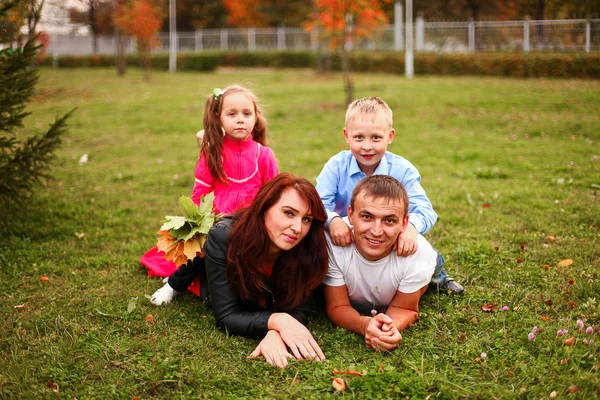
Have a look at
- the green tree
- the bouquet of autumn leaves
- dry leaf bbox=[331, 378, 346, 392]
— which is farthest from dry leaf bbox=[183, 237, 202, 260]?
the green tree

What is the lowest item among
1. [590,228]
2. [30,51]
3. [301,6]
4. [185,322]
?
[185,322]

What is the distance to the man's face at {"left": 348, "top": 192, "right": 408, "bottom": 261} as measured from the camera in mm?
3248

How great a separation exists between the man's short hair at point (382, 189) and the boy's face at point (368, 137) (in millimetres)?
390

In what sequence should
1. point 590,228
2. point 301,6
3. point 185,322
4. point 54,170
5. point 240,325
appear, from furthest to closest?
point 301,6 < point 54,170 < point 590,228 < point 185,322 < point 240,325

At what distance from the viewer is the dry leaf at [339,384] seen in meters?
2.75

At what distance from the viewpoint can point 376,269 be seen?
11.2 ft

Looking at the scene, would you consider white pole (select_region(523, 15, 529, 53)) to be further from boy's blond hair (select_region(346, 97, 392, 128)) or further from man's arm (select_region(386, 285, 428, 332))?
man's arm (select_region(386, 285, 428, 332))

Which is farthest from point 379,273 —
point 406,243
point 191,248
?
point 191,248

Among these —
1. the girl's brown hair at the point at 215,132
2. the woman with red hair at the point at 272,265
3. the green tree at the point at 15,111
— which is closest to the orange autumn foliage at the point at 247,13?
the green tree at the point at 15,111

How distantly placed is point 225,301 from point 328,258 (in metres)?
0.68

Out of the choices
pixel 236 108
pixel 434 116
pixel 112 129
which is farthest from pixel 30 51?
pixel 434 116

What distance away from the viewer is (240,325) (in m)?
3.29

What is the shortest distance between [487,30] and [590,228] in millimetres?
17389

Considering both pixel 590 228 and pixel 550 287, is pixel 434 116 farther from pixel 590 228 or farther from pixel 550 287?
pixel 550 287
